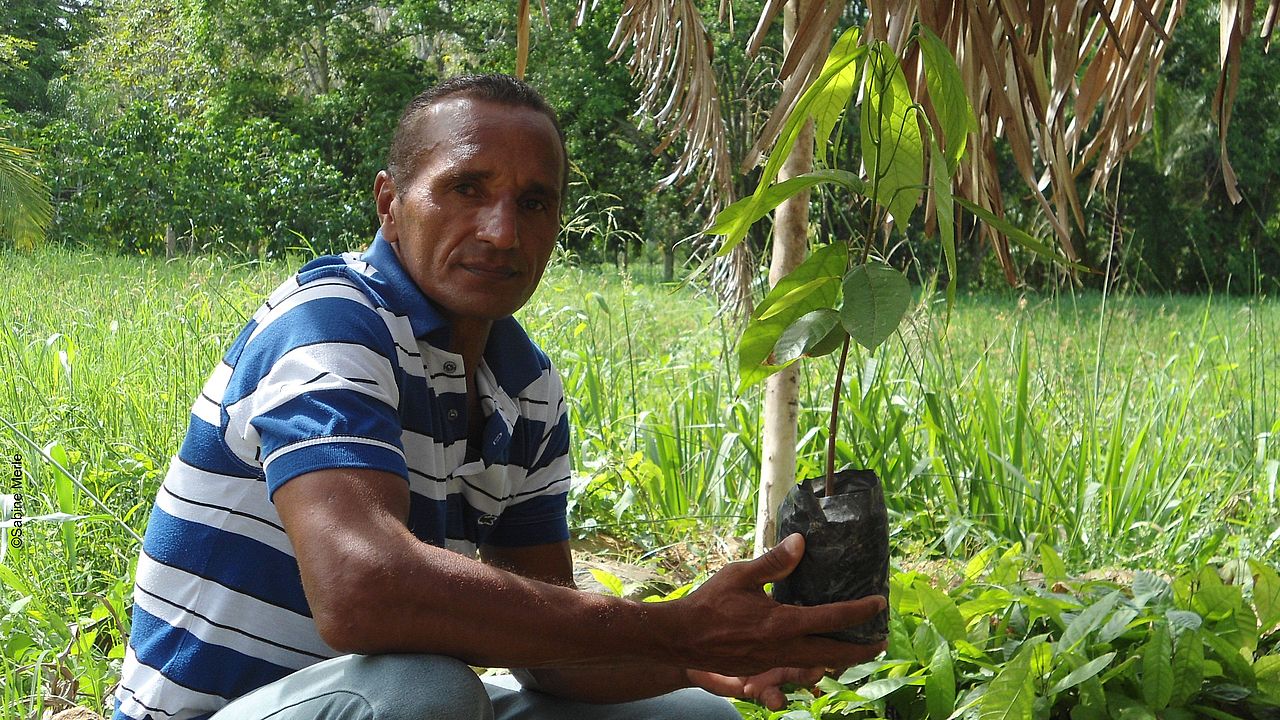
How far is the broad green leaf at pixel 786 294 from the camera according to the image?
1.24 m

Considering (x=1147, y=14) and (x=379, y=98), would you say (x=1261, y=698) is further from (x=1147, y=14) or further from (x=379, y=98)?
(x=379, y=98)

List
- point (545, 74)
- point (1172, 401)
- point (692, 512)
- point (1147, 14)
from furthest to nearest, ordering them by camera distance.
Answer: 1. point (545, 74)
2. point (1172, 401)
3. point (692, 512)
4. point (1147, 14)

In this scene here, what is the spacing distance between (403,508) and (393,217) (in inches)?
19.9

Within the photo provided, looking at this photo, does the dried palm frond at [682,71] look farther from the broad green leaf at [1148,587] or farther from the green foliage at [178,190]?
the green foliage at [178,190]

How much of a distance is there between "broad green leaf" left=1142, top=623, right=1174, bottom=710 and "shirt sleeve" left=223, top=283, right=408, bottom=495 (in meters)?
1.24

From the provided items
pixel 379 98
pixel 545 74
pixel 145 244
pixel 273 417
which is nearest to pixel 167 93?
pixel 379 98

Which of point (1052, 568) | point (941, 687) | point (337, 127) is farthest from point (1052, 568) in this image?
point (337, 127)

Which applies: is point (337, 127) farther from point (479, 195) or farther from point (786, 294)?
point (786, 294)

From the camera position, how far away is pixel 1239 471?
130 inches

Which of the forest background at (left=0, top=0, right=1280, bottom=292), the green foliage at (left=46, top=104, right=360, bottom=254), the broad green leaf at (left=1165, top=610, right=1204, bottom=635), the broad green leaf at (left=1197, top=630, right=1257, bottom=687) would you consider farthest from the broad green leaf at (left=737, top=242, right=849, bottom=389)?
the green foliage at (left=46, top=104, right=360, bottom=254)

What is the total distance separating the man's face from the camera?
4.72 ft

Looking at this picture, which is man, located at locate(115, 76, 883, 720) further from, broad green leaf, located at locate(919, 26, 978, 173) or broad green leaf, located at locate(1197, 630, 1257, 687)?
broad green leaf, located at locate(1197, 630, 1257, 687)

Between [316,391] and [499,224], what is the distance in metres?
0.34

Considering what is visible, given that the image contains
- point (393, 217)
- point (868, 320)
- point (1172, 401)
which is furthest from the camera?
point (1172, 401)
